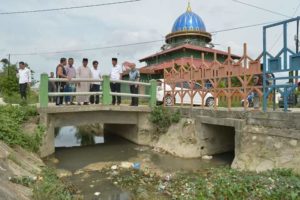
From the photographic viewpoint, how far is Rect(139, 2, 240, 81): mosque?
26672mm

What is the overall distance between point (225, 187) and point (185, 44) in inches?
929

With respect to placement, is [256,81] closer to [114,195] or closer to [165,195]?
[165,195]

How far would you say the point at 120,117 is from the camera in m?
10.8

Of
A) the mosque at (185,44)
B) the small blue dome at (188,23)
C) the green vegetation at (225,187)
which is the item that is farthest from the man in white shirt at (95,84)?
the small blue dome at (188,23)

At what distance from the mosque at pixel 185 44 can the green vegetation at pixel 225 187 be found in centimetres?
1976

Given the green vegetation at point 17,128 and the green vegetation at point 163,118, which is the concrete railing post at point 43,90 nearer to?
the green vegetation at point 17,128

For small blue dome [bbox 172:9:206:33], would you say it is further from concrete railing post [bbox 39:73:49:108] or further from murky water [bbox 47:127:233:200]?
concrete railing post [bbox 39:73:49:108]

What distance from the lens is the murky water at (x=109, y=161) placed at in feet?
21.5

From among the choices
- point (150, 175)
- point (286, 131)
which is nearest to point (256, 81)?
point (286, 131)

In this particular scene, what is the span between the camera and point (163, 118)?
10.4 meters

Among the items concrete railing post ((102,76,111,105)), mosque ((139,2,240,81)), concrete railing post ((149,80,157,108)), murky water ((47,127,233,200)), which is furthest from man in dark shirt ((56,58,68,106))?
mosque ((139,2,240,81))

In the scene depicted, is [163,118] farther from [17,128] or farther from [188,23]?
[188,23]

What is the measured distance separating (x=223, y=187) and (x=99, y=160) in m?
4.93

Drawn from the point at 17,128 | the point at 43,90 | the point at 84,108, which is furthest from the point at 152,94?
the point at 17,128
